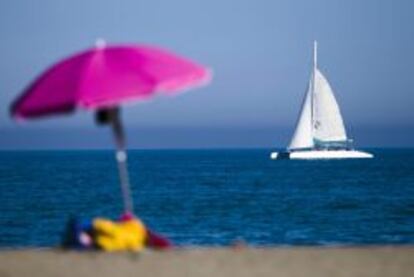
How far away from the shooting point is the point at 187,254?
10.4 m

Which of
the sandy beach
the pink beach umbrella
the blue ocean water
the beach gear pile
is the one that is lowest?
the blue ocean water

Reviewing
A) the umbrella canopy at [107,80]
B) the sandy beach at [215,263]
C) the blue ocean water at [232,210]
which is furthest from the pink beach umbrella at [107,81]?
the blue ocean water at [232,210]

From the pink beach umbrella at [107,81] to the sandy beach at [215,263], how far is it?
0.75 m

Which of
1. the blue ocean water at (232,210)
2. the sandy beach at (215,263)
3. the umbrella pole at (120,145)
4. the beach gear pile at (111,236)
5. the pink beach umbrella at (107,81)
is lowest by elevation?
the blue ocean water at (232,210)

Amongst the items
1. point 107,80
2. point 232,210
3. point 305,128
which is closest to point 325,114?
point 305,128

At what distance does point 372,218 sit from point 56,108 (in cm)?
3428

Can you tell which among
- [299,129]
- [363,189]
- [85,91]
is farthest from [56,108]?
[299,129]

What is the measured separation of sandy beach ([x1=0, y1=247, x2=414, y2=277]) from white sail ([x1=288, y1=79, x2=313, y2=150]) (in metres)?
76.4

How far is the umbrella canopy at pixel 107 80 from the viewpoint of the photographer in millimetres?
9398

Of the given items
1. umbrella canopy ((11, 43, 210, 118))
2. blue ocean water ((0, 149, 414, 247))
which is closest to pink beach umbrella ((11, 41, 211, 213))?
umbrella canopy ((11, 43, 210, 118))

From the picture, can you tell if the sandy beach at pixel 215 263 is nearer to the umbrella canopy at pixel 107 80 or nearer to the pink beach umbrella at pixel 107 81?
the pink beach umbrella at pixel 107 81

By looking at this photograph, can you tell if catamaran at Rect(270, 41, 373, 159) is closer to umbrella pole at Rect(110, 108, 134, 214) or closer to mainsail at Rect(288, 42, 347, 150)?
mainsail at Rect(288, 42, 347, 150)

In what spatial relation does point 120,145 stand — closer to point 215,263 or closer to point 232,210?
point 215,263

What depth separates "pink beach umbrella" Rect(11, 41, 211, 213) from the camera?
9398mm
